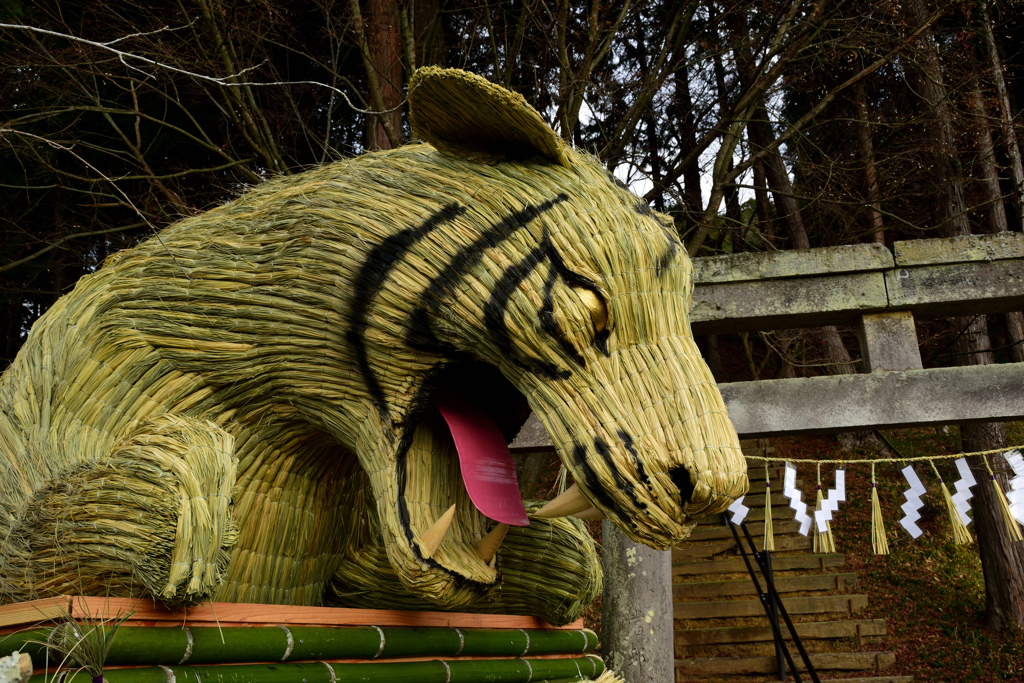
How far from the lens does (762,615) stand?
916 cm

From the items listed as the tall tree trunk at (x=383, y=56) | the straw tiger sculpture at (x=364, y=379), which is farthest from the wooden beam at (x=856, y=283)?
the straw tiger sculpture at (x=364, y=379)

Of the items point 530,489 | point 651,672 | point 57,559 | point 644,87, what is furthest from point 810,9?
point 57,559

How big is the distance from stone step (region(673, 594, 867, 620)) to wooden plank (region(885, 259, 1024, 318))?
17.8 ft

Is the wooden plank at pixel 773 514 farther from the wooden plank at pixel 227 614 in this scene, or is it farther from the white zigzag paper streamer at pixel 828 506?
the wooden plank at pixel 227 614

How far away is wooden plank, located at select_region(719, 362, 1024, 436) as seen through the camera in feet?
14.3

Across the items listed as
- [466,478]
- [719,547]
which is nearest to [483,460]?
[466,478]

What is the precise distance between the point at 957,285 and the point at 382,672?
3.86 meters

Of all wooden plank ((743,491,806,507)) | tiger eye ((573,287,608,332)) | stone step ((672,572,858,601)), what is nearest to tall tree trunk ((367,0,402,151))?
tiger eye ((573,287,608,332))

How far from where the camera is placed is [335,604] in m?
2.11

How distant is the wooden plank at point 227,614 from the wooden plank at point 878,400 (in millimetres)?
2730

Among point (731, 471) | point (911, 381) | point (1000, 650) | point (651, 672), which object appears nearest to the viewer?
point (731, 471)

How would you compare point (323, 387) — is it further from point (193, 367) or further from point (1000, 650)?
point (1000, 650)

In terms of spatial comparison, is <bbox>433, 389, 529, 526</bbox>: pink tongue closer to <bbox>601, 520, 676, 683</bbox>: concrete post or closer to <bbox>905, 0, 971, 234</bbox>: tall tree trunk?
<bbox>601, 520, 676, 683</bbox>: concrete post

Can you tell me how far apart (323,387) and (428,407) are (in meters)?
0.22
